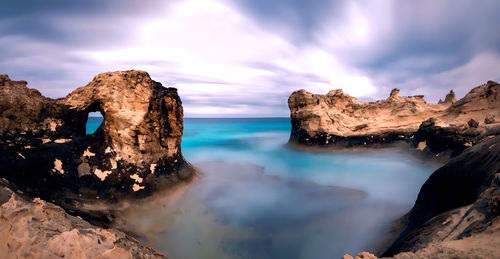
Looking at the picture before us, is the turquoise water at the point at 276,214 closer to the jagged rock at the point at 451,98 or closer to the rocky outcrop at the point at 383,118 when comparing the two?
the rocky outcrop at the point at 383,118

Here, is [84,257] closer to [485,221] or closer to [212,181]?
[485,221]

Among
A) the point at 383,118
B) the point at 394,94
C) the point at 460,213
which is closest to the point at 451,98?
the point at 394,94

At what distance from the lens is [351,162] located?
11.3 meters

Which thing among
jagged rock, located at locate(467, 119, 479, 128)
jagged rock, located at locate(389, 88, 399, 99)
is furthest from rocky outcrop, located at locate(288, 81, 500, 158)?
jagged rock, located at locate(467, 119, 479, 128)

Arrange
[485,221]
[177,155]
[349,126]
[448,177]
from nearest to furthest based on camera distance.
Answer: [485,221] < [448,177] < [177,155] < [349,126]

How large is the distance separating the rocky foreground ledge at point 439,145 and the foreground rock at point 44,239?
200 cm

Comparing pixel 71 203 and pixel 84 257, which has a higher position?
pixel 84 257

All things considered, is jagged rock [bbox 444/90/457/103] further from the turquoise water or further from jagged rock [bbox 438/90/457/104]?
the turquoise water

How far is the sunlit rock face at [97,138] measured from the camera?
13.6ft

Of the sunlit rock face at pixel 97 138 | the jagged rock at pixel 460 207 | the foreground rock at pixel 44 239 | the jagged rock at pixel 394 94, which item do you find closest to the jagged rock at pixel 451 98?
the jagged rock at pixel 394 94

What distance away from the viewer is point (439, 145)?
8.85 metres

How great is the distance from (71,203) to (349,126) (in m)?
14.4

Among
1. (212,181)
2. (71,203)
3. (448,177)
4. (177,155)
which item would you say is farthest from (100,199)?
(448,177)

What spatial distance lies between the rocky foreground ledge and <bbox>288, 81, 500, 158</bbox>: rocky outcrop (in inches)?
1.1
